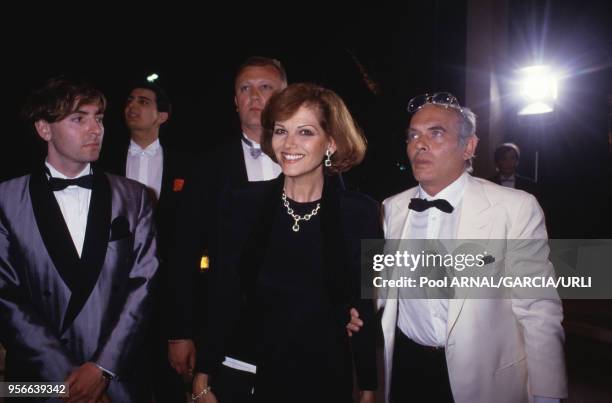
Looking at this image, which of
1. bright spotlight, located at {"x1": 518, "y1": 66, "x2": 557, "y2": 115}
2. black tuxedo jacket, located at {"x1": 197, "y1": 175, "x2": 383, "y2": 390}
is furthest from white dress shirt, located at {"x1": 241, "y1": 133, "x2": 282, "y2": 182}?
bright spotlight, located at {"x1": 518, "y1": 66, "x2": 557, "y2": 115}

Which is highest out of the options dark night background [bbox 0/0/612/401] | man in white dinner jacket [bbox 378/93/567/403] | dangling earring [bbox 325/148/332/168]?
dark night background [bbox 0/0/612/401]

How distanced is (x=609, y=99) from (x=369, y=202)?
7149 mm

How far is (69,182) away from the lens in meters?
2.17

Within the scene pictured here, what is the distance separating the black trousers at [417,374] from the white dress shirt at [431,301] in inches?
2.0

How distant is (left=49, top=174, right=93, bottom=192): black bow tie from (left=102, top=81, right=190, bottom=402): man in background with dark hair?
68cm

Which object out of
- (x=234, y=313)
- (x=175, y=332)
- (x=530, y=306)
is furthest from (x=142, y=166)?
(x=530, y=306)

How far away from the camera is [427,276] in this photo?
221cm

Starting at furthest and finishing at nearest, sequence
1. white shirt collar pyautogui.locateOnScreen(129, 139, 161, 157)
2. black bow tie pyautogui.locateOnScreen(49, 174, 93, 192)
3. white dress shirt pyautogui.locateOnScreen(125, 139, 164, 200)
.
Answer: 1. white shirt collar pyautogui.locateOnScreen(129, 139, 161, 157)
2. white dress shirt pyautogui.locateOnScreen(125, 139, 164, 200)
3. black bow tie pyautogui.locateOnScreen(49, 174, 93, 192)

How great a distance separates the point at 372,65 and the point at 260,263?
23.3ft

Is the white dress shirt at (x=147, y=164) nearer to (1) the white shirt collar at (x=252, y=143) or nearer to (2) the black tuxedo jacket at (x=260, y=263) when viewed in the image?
(1) the white shirt collar at (x=252, y=143)

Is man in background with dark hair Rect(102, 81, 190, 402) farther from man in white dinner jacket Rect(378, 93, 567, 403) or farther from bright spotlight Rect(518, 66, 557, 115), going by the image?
bright spotlight Rect(518, 66, 557, 115)

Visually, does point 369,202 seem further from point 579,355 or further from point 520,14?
point 520,14

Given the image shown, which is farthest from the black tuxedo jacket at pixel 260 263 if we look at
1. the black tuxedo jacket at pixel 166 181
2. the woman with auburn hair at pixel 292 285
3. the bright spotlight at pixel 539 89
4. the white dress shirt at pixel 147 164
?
the bright spotlight at pixel 539 89

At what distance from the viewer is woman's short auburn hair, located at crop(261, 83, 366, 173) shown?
6.87ft
